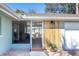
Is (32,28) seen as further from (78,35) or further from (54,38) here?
(78,35)

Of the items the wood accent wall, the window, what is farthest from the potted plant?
the window

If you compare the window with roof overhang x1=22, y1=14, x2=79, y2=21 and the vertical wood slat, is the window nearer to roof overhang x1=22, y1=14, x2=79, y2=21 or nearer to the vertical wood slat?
the vertical wood slat

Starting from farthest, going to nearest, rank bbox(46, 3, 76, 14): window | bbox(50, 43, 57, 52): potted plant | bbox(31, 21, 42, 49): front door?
bbox(46, 3, 76, 14): window → bbox(31, 21, 42, 49): front door → bbox(50, 43, 57, 52): potted plant

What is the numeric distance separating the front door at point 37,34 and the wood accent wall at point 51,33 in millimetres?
416

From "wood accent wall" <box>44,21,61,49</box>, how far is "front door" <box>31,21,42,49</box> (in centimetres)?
42

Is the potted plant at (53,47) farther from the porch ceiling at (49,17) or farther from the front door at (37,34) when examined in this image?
the porch ceiling at (49,17)

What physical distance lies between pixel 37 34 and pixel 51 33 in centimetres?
103

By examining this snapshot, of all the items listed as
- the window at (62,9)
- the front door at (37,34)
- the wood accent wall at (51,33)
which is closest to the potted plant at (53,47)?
the wood accent wall at (51,33)

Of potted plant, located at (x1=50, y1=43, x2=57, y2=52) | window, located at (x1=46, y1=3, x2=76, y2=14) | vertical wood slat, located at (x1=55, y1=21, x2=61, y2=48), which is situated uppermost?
window, located at (x1=46, y1=3, x2=76, y2=14)

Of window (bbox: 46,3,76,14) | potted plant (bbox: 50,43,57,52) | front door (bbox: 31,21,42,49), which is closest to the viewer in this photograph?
potted plant (bbox: 50,43,57,52)

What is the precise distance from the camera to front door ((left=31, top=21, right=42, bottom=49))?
47.2 feet

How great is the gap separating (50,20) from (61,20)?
785mm

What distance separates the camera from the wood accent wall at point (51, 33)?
14266 millimetres

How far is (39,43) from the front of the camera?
14.5 meters
